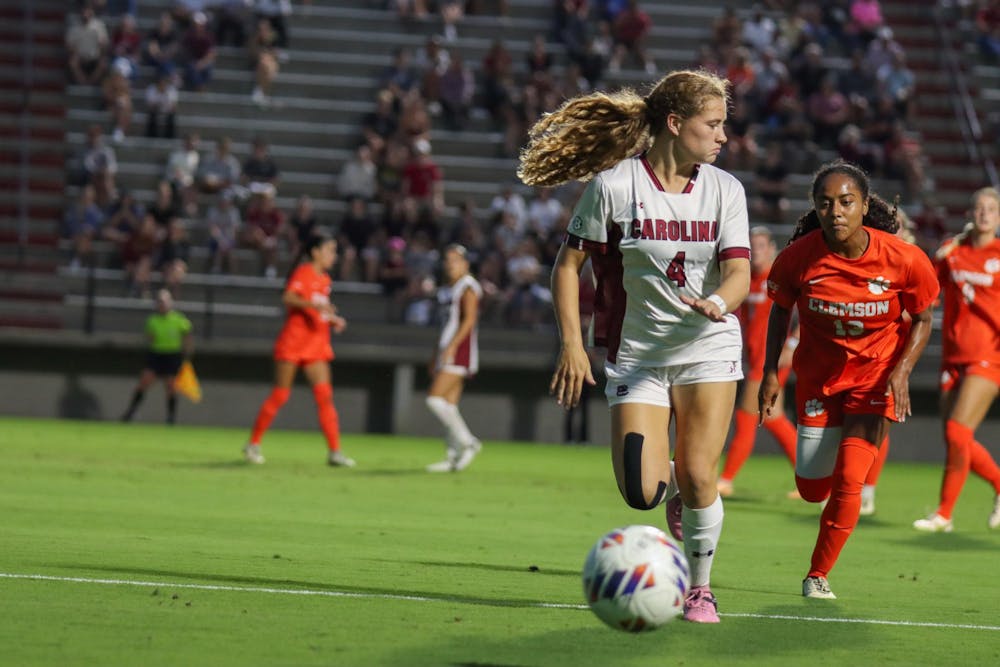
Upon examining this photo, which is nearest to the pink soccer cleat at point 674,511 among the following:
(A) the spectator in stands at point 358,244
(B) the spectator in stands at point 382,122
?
(A) the spectator in stands at point 358,244

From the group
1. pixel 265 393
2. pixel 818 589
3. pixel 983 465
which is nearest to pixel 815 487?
pixel 818 589

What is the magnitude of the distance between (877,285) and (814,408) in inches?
28.0

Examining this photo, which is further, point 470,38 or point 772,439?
point 470,38

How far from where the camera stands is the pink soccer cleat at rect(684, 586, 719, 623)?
25.1 ft

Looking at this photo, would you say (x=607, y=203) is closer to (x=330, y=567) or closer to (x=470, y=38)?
(x=330, y=567)

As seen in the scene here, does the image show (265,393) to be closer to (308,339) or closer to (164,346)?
(164,346)

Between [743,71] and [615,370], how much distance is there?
23910 millimetres

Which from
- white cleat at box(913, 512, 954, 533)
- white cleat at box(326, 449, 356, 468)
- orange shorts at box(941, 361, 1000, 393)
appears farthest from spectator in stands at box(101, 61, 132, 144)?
orange shorts at box(941, 361, 1000, 393)

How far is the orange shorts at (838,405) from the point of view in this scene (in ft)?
28.3

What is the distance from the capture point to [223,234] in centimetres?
2766

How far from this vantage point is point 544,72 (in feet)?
102

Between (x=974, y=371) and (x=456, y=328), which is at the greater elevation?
(x=974, y=371)

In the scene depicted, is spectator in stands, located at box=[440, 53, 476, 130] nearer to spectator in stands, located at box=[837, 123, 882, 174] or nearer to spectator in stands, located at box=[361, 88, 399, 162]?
spectator in stands, located at box=[361, 88, 399, 162]

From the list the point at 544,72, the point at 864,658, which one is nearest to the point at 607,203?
the point at 864,658
